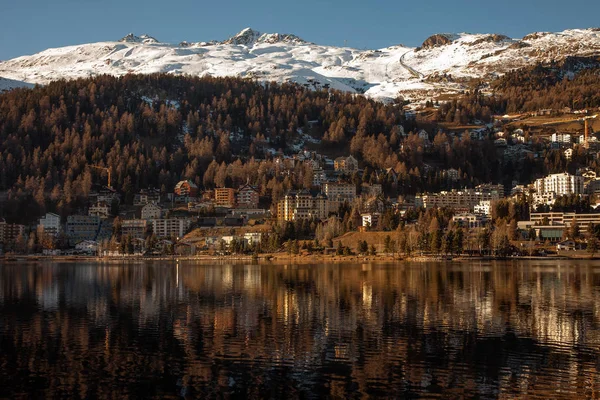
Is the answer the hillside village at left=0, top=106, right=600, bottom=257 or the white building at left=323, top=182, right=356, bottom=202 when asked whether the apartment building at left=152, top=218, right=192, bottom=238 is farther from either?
the white building at left=323, top=182, right=356, bottom=202

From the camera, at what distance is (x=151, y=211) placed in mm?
132375

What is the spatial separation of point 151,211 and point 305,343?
109 m

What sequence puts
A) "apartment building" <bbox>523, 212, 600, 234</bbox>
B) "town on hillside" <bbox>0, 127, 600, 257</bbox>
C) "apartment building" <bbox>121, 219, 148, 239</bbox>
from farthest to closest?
"apartment building" <bbox>121, 219, 148, 239</bbox>, "apartment building" <bbox>523, 212, 600, 234</bbox>, "town on hillside" <bbox>0, 127, 600, 257</bbox>

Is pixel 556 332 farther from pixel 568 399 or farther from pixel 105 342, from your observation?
pixel 105 342

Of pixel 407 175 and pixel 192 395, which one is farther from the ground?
pixel 407 175

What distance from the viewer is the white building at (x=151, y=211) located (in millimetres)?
131500

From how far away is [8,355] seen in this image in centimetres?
2527

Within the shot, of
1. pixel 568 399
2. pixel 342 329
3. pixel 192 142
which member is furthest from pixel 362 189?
pixel 568 399

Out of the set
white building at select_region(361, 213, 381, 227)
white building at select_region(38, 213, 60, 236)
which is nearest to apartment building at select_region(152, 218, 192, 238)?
white building at select_region(38, 213, 60, 236)

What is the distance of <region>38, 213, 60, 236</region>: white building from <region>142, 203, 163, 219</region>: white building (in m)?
15.6

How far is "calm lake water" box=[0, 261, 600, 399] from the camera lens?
20750mm

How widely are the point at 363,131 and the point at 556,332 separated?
15814 centimetres

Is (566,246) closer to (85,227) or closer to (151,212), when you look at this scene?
(151,212)

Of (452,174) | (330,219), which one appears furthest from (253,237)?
(452,174)
